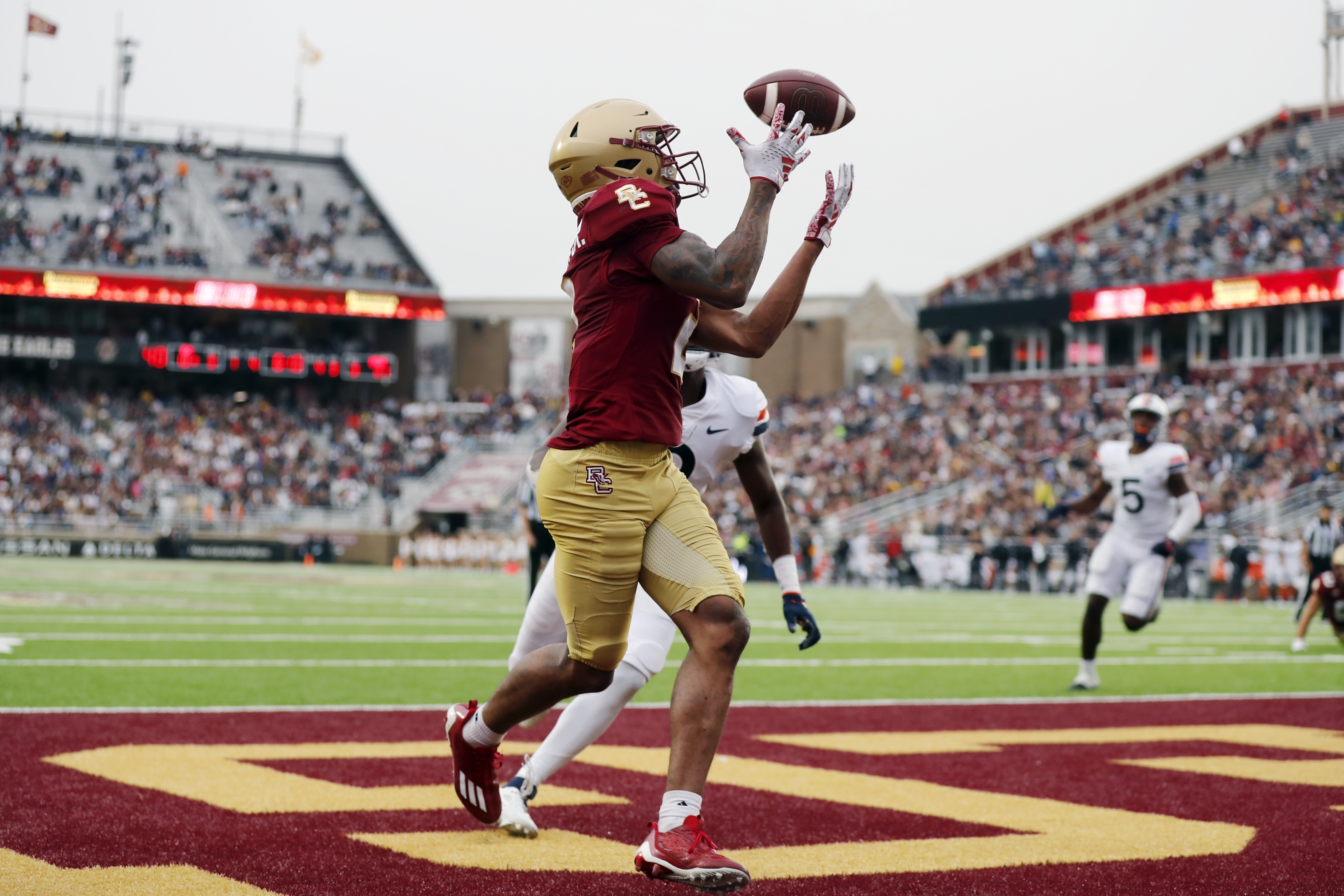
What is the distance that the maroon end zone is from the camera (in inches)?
145

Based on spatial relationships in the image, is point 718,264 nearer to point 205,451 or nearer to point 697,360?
point 697,360

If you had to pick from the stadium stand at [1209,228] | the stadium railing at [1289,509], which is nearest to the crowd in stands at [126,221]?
the stadium stand at [1209,228]

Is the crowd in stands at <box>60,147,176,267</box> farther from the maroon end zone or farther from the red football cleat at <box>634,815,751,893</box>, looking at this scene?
the red football cleat at <box>634,815,751,893</box>

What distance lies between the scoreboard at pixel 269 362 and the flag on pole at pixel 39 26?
582 inches

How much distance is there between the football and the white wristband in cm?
142

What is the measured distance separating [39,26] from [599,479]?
51.9 m

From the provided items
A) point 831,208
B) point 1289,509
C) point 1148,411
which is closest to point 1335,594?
point 1148,411

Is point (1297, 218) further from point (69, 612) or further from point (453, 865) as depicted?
point (453, 865)

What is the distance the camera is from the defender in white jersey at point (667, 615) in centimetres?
452

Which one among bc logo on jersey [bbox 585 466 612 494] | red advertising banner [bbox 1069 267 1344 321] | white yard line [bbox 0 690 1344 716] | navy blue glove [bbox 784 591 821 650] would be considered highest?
red advertising banner [bbox 1069 267 1344 321]

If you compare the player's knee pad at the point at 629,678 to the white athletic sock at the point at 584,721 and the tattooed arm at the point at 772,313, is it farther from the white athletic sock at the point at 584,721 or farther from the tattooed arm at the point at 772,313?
the tattooed arm at the point at 772,313

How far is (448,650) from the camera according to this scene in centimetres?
1144

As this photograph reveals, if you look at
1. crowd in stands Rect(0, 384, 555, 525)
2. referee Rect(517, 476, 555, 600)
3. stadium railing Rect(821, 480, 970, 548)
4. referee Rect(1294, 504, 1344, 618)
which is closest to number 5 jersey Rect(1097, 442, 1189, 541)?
referee Rect(517, 476, 555, 600)

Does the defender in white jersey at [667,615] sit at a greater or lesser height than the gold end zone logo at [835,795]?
greater
